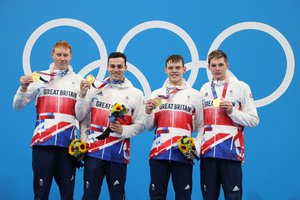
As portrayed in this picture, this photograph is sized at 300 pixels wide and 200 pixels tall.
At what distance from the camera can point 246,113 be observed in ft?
11.9

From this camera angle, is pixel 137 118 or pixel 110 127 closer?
pixel 110 127

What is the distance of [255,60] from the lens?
506cm

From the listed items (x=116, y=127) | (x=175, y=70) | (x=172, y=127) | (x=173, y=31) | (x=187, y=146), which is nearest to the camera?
(x=187, y=146)

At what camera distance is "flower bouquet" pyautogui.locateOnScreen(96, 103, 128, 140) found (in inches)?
137

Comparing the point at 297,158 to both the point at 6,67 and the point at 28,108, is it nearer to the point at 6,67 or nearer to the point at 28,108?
the point at 28,108

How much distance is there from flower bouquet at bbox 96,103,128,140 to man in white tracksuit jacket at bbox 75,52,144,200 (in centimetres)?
6

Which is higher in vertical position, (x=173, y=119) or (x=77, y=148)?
(x=173, y=119)

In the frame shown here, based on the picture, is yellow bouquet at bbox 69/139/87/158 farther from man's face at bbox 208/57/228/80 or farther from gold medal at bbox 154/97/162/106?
man's face at bbox 208/57/228/80

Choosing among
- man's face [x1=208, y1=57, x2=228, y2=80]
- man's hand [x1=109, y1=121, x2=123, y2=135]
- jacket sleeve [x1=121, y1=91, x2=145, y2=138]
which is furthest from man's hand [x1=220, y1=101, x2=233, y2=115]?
man's hand [x1=109, y1=121, x2=123, y2=135]

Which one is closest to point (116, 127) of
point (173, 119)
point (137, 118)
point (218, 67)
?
point (137, 118)

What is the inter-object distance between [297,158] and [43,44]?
362cm

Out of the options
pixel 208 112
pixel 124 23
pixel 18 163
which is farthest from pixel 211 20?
pixel 18 163

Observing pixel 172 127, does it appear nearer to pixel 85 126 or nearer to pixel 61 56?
pixel 85 126

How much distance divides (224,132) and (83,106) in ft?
Result: 4.37
